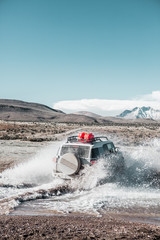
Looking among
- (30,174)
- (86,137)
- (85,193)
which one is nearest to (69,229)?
(85,193)

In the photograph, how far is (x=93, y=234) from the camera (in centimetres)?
497

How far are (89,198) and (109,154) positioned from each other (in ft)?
10.7

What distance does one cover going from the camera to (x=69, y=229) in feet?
17.1

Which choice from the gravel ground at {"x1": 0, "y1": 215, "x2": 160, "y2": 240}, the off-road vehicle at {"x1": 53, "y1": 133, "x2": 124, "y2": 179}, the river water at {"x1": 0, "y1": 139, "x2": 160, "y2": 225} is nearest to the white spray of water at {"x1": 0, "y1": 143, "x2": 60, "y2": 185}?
the river water at {"x1": 0, "y1": 139, "x2": 160, "y2": 225}

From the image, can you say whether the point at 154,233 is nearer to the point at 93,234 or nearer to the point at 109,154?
the point at 93,234

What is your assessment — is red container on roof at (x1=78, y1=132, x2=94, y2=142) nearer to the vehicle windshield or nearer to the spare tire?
the vehicle windshield

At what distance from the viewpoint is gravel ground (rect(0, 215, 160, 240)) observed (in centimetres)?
483

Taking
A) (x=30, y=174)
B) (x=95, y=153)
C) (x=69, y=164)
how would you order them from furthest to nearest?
(x=30, y=174) < (x=95, y=153) < (x=69, y=164)

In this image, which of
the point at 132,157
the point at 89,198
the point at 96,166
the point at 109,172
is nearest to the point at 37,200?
the point at 89,198

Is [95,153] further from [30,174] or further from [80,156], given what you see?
[30,174]

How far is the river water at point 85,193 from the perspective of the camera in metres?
7.12

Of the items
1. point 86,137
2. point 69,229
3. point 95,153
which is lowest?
point 69,229

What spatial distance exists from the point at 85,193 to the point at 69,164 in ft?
4.68

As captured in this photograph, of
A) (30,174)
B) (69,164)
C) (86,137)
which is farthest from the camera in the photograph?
(30,174)
